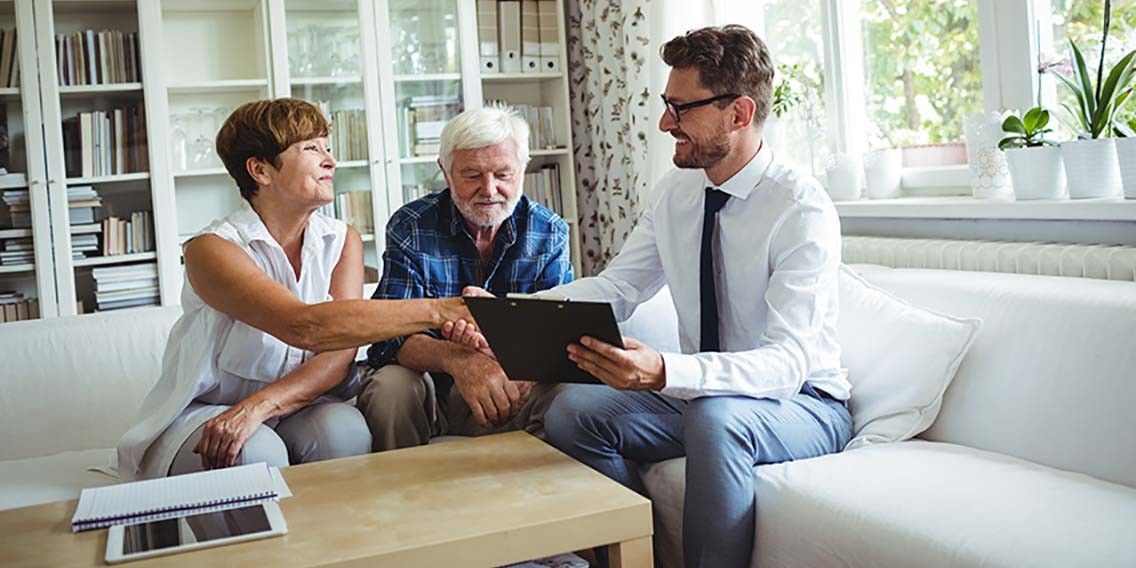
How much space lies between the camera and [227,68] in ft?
14.0

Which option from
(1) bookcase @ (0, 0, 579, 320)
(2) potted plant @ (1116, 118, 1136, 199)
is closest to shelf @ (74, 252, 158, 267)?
(1) bookcase @ (0, 0, 579, 320)

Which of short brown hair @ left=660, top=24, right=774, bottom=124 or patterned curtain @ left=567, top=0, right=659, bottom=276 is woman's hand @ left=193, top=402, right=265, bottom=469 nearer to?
short brown hair @ left=660, top=24, right=774, bottom=124

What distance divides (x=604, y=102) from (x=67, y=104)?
192cm

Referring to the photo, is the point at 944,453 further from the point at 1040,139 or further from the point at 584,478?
the point at 1040,139

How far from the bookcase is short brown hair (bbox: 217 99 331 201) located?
1670mm

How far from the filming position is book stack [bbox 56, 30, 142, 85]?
12.7 ft

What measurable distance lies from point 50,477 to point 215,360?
0.38 meters

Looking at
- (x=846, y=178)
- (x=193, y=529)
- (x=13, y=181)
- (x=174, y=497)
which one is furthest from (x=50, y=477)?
(x=846, y=178)

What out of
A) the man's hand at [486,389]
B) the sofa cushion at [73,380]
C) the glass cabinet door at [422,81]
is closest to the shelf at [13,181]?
the glass cabinet door at [422,81]

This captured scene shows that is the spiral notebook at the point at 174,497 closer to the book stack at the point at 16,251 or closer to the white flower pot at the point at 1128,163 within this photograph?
the white flower pot at the point at 1128,163

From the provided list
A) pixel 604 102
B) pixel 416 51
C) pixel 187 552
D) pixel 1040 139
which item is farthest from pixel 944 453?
pixel 416 51

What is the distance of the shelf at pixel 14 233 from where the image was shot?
3.78 metres

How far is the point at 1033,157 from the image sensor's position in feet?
8.20

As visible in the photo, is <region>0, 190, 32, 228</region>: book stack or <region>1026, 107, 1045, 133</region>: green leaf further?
<region>0, 190, 32, 228</region>: book stack
